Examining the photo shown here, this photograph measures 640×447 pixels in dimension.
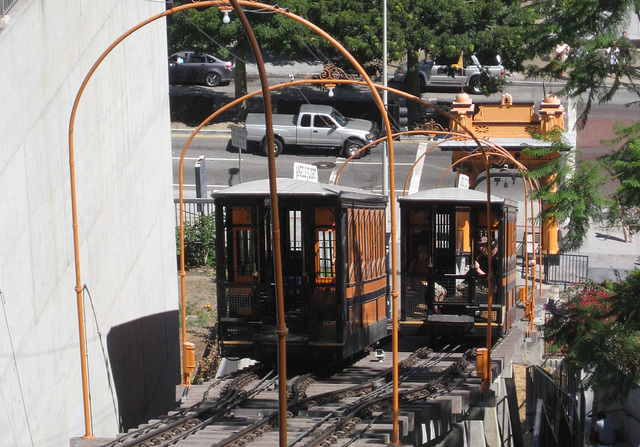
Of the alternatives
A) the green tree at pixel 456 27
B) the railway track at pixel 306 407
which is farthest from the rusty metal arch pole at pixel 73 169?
the green tree at pixel 456 27

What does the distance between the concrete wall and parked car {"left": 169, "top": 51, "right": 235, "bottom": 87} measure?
1168 inches

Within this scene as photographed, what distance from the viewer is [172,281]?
18703 mm

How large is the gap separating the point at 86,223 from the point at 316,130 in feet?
86.5

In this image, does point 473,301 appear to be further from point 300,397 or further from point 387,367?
point 300,397

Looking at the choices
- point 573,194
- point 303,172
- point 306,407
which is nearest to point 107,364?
point 306,407

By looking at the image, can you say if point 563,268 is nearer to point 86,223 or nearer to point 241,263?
point 241,263

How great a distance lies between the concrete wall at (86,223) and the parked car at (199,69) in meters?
29.7

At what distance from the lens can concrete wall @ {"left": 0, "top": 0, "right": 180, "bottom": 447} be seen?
11016 mm

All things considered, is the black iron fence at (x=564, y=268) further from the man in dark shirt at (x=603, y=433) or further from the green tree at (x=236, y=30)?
the green tree at (x=236, y=30)

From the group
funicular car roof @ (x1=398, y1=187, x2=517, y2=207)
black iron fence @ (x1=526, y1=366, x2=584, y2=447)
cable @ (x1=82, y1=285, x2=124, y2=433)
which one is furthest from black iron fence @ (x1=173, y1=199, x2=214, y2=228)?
cable @ (x1=82, y1=285, x2=124, y2=433)

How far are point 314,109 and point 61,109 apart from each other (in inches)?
1087

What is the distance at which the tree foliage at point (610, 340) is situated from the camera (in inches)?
496

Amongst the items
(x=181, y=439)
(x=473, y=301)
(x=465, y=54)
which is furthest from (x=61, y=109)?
(x=465, y=54)

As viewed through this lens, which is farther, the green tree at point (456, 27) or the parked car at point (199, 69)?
the parked car at point (199, 69)
